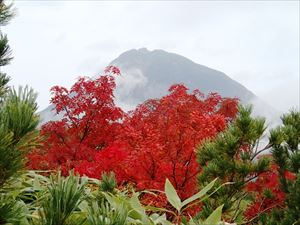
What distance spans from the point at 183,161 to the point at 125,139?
1.85m

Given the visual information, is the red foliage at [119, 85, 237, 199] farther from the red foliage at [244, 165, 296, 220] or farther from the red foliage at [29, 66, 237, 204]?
the red foliage at [244, 165, 296, 220]

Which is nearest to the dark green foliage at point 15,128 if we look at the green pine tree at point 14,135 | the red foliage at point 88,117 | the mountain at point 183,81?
the green pine tree at point 14,135

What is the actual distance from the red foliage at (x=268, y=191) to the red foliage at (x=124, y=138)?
122 centimetres

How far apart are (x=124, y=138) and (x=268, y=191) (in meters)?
4.46

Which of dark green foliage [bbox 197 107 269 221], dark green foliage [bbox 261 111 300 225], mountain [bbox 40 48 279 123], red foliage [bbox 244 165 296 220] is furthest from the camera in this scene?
mountain [bbox 40 48 279 123]

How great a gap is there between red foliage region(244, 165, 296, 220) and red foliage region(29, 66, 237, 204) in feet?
4.01

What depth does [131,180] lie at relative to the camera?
9.01 meters

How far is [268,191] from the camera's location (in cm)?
739

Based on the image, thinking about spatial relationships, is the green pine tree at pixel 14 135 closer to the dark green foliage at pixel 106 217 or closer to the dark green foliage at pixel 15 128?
the dark green foliage at pixel 15 128

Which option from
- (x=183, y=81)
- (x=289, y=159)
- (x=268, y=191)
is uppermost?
(x=183, y=81)

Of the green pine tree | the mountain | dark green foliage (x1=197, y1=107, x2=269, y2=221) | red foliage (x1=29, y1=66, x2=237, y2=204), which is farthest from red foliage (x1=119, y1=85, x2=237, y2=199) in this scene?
the mountain

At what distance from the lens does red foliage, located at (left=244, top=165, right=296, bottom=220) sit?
7.13 m

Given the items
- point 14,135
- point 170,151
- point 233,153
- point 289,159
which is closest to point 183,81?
point 170,151

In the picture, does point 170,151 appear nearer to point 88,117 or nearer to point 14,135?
point 88,117
